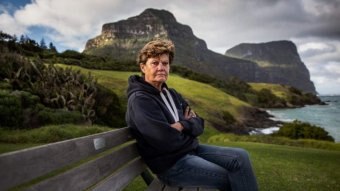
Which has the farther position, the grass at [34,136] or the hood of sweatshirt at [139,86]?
the grass at [34,136]

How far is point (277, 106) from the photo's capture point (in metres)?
104

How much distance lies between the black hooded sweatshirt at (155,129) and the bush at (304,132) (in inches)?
1126

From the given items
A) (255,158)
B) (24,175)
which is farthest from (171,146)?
(255,158)

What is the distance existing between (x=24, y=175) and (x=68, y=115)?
14.3 meters

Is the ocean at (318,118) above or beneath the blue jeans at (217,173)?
beneath

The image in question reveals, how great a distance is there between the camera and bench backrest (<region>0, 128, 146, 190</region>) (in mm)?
1902

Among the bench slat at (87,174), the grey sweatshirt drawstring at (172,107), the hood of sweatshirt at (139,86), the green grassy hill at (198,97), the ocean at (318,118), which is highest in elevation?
the hood of sweatshirt at (139,86)

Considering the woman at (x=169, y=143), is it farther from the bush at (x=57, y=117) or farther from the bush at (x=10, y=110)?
the bush at (x=57, y=117)

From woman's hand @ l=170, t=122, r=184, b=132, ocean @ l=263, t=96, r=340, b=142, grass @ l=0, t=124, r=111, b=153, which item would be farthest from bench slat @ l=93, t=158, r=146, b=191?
ocean @ l=263, t=96, r=340, b=142

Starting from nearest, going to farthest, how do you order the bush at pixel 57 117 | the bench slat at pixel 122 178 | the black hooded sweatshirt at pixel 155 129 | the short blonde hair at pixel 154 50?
the bench slat at pixel 122 178
the black hooded sweatshirt at pixel 155 129
the short blonde hair at pixel 154 50
the bush at pixel 57 117

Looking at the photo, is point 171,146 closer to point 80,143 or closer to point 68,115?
point 80,143

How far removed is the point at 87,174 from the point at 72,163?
0.27 meters

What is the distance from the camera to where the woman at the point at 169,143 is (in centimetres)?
384

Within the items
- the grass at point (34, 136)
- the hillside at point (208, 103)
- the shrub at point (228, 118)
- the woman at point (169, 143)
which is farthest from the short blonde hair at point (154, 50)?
the shrub at point (228, 118)
